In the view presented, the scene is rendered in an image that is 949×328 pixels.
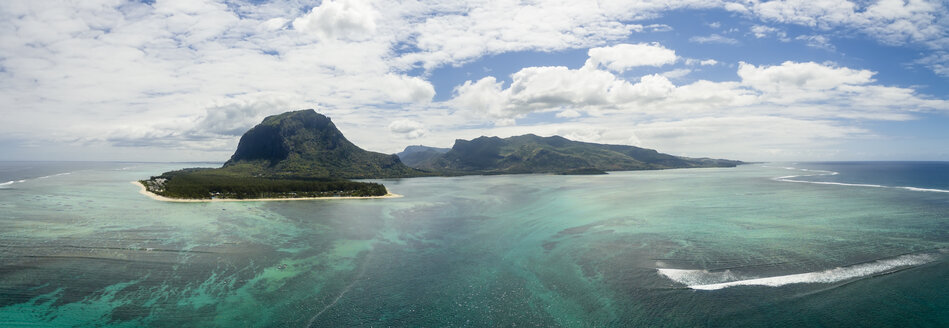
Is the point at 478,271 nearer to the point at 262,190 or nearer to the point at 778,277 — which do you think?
the point at 778,277

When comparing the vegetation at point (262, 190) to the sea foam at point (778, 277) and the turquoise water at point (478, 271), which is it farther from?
the sea foam at point (778, 277)

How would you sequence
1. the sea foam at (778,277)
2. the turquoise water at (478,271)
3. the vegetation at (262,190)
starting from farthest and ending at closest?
the vegetation at (262,190), the sea foam at (778,277), the turquoise water at (478,271)

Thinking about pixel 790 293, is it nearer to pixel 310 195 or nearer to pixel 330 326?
pixel 330 326

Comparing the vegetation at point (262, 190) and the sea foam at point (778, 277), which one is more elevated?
the vegetation at point (262, 190)

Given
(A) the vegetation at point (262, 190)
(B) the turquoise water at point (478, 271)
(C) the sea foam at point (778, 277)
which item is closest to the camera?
(B) the turquoise water at point (478, 271)

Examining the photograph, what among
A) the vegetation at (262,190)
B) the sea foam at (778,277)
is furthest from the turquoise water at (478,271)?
the vegetation at (262,190)

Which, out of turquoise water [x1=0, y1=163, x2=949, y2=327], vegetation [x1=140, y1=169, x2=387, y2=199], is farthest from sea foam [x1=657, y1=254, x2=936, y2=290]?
vegetation [x1=140, y1=169, x2=387, y2=199]

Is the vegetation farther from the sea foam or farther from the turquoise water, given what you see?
the sea foam

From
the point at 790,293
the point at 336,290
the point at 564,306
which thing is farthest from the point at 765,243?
the point at 336,290
